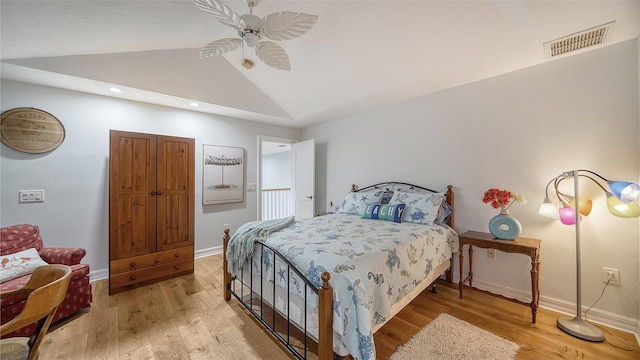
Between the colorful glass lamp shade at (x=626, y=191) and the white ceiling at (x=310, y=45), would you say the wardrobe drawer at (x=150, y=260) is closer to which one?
the white ceiling at (x=310, y=45)

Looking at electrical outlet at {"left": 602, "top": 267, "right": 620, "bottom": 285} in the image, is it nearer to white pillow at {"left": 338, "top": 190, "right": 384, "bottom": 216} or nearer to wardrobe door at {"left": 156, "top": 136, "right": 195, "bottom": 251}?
white pillow at {"left": 338, "top": 190, "right": 384, "bottom": 216}

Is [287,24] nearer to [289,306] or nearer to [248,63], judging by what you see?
[248,63]

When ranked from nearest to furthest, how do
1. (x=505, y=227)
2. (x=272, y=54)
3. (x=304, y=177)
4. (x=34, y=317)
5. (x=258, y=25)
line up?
(x=34, y=317) → (x=258, y=25) → (x=272, y=54) → (x=505, y=227) → (x=304, y=177)

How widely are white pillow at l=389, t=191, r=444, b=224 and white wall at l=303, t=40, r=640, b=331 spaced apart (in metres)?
0.36

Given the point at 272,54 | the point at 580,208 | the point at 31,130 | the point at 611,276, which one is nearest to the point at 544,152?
the point at 580,208

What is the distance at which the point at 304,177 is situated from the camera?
4602 mm

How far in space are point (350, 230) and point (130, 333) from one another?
6.99ft

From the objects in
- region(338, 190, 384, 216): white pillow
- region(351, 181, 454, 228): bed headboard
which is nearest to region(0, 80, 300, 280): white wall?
region(338, 190, 384, 216): white pillow

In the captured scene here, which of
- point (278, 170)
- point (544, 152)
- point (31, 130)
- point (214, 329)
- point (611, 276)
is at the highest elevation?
point (31, 130)

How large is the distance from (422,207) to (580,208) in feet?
4.37

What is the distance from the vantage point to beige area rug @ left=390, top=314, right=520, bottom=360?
1692mm

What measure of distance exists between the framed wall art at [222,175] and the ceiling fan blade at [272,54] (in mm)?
2397

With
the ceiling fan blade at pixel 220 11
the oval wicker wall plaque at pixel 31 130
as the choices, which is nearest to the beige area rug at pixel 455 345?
the ceiling fan blade at pixel 220 11

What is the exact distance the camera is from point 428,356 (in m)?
1.69
